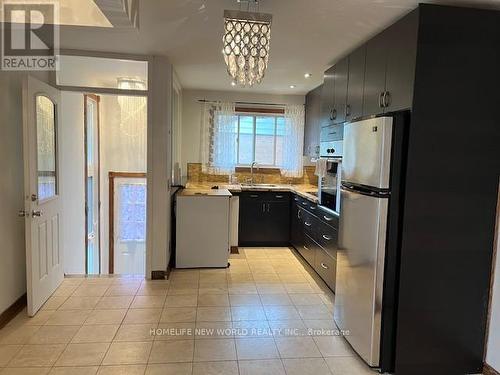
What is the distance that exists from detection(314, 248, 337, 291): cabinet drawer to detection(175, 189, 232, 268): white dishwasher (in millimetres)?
1125

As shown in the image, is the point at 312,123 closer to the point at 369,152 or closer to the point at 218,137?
the point at 218,137

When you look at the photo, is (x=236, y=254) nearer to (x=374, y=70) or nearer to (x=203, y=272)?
(x=203, y=272)

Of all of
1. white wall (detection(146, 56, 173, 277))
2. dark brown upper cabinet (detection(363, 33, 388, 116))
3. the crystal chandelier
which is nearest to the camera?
the crystal chandelier

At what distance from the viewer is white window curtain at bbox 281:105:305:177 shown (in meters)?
5.65

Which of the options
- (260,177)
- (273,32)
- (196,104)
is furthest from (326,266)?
(196,104)

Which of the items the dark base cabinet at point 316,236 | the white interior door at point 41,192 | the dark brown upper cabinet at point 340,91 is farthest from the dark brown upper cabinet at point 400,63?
the white interior door at point 41,192

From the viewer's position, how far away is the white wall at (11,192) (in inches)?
109

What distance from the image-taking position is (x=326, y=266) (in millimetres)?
3676

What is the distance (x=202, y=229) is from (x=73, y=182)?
5.84 feet

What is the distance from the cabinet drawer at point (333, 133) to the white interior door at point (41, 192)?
278cm

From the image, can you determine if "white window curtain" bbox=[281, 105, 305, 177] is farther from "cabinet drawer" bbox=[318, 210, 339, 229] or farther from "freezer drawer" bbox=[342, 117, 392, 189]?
"freezer drawer" bbox=[342, 117, 392, 189]

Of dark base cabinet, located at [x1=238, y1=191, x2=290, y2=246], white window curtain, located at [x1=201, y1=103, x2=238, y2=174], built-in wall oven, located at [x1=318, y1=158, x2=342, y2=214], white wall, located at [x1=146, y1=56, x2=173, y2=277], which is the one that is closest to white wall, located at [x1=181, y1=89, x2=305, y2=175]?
white window curtain, located at [x1=201, y1=103, x2=238, y2=174]

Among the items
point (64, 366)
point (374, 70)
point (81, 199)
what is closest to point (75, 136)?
point (81, 199)

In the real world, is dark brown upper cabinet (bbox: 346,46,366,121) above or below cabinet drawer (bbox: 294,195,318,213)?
above
